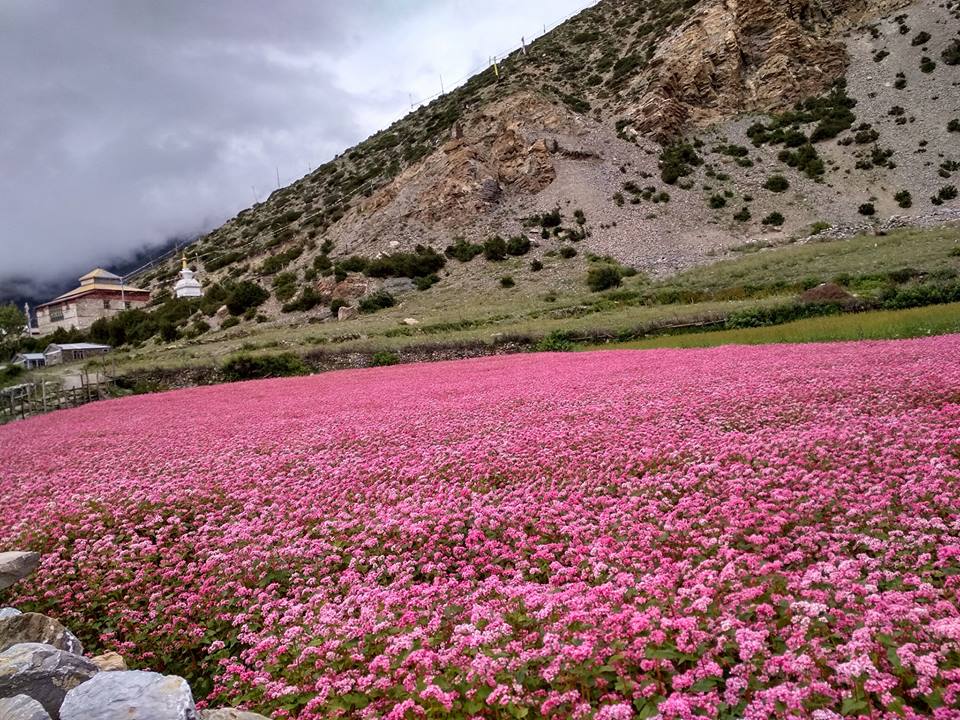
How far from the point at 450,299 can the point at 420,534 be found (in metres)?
52.2

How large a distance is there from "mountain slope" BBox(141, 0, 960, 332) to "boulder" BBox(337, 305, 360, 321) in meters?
4.24

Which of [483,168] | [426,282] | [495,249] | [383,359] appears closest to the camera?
[383,359]

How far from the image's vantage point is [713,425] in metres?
9.85

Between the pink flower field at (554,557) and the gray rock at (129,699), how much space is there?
42.4 inches

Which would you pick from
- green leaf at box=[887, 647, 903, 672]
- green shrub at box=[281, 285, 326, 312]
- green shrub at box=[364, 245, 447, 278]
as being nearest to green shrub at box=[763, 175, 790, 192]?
green shrub at box=[364, 245, 447, 278]

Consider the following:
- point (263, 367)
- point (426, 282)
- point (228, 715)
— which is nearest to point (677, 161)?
point (426, 282)

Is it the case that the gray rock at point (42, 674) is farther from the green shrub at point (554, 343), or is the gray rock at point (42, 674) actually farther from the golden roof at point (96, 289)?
the golden roof at point (96, 289)

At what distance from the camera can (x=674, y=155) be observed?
2987 inches

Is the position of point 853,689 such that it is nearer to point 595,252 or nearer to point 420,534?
point 420,534

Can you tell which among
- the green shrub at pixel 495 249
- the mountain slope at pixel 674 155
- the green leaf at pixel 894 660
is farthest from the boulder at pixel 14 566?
the green shrub at pixel 495 249

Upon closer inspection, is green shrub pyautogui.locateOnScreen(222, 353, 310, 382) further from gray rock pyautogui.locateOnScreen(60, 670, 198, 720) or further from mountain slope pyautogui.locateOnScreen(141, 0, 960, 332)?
gray rock pyautogui.locateOnScreen(60, 670, 198, 720)

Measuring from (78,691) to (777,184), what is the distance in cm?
7629

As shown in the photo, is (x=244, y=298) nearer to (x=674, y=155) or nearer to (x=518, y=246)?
(x=518, y=246)

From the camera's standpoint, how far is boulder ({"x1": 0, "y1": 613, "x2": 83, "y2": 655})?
5.24 metres
